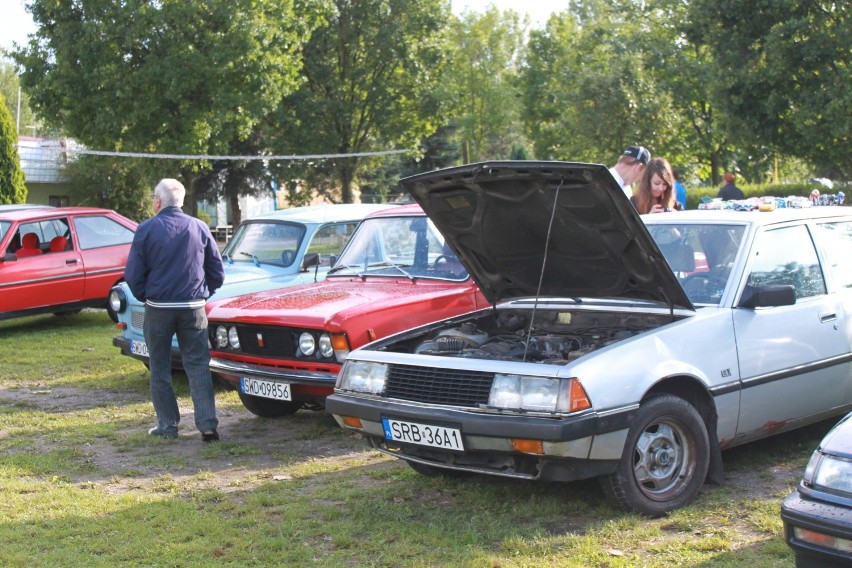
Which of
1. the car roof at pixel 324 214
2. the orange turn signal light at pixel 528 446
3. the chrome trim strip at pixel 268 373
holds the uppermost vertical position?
the car roof at pixel 324 214

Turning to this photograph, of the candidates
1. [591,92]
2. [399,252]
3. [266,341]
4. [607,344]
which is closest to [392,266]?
[399,252]

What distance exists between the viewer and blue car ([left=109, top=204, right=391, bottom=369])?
9.90 meters

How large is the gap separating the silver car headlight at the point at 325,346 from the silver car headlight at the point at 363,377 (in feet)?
4.52

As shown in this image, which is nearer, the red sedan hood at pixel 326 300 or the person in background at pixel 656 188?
the red sedan hood at pixel 326 300

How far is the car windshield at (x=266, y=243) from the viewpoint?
412 inches

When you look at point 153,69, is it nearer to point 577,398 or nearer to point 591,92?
point 591,92

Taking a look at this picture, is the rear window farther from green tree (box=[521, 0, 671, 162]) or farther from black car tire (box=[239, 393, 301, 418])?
green tree (box=[521, 0, 671, 162])

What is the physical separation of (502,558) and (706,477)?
61.8 inches

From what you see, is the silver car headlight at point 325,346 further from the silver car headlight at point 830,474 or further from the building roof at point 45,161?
the building roof at point 45,161

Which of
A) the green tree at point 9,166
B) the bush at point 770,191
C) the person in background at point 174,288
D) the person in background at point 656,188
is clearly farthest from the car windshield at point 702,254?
the green tree at point 9,166

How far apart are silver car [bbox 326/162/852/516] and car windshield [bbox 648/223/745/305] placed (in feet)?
0.03

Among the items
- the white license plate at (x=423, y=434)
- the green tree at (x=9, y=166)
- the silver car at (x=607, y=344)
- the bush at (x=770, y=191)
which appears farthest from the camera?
the bush at (x=770, y=191)

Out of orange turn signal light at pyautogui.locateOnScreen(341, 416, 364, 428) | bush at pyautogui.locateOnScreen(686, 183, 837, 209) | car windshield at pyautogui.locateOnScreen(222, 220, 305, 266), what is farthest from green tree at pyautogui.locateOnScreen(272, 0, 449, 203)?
orange turn signal light at pyautogui.locateOnScreen(341, 416, 364, 428)

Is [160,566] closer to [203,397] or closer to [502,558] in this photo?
[502,558]
